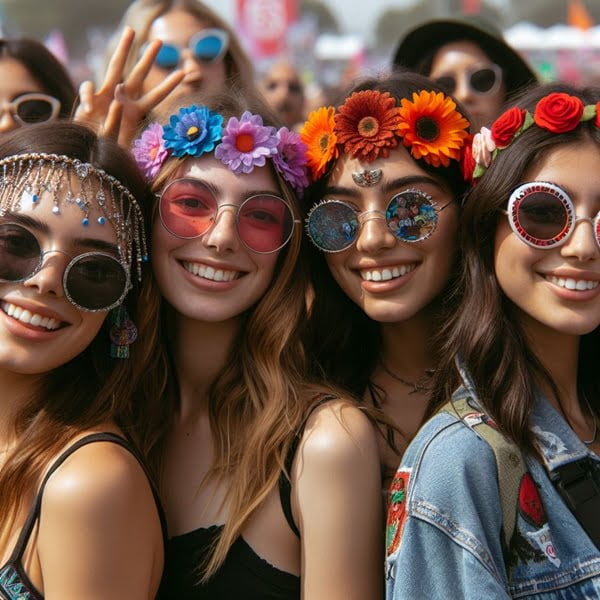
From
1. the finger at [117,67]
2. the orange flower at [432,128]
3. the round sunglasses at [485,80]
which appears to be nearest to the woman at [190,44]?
the finger at [117,67]

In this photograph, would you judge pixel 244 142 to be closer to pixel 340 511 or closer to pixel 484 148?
pixel 484 148

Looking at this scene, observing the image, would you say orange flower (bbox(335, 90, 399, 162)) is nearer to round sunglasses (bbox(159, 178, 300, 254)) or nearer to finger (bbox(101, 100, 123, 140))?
round sunglasses (bbox(159, 178, 300, 254))

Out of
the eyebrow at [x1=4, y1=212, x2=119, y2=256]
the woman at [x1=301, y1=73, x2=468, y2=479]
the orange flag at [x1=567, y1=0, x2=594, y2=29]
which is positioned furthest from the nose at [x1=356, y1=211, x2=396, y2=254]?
the orange flag at [x1=567, y1=0, x2=594, y2=29]

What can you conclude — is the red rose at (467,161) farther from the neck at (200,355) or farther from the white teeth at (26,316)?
the white teeth at (26,316)

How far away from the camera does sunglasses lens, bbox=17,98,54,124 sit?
4246 millimetres

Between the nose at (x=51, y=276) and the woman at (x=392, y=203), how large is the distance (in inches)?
33.0

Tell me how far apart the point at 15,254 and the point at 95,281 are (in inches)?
9.2

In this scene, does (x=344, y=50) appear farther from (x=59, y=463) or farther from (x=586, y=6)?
(x=59, y=463)

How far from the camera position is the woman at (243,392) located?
258cm

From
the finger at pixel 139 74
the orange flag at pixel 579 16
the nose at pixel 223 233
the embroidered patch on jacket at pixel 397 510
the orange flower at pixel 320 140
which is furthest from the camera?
the orange flag at pixel 579 16

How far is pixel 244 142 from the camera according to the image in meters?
2.96

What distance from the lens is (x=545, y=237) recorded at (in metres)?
2.43

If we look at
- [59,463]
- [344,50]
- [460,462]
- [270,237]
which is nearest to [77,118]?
[270,237]

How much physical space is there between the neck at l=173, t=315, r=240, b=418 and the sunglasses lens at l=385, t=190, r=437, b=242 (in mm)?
650
